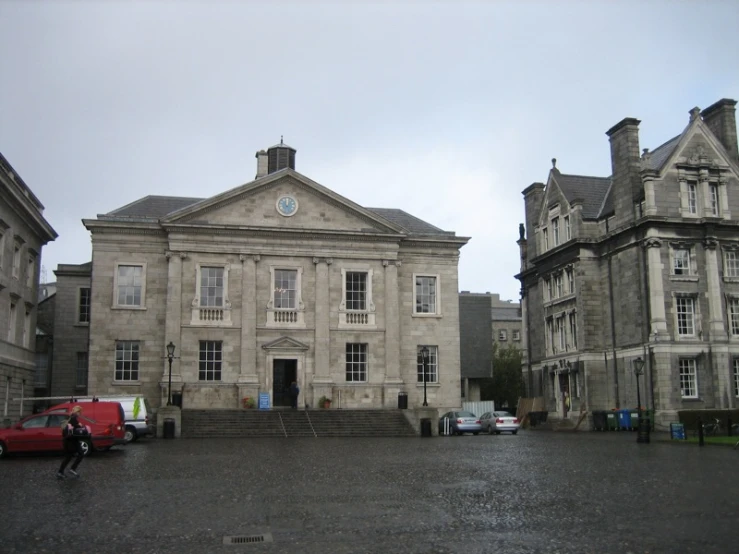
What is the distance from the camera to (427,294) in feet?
142

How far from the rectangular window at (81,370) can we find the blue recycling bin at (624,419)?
29264 mm

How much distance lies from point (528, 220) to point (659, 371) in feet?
56.2

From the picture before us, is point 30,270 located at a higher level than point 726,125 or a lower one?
lower

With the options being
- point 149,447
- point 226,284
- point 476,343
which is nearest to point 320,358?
point 226,284

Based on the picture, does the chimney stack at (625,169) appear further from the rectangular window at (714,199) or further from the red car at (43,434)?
the red car at (43,434)

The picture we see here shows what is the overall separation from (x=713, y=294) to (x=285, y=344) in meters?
21.8

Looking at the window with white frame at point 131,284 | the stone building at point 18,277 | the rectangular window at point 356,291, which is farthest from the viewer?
the rectangular window at point 356,291

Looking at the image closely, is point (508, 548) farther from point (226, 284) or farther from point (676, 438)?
point (226, 284)

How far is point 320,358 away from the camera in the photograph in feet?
133

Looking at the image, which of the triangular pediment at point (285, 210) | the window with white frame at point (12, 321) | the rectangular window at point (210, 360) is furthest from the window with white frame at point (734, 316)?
the window with white frame at point (12, 321)

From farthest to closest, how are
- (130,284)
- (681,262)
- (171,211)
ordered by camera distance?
(171,211)
(130,284)
(681,262)

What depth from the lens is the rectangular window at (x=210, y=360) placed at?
39.3m

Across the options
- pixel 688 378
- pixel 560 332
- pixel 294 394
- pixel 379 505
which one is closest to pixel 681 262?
pixel 688 378

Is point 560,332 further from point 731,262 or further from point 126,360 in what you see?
point 126,360
